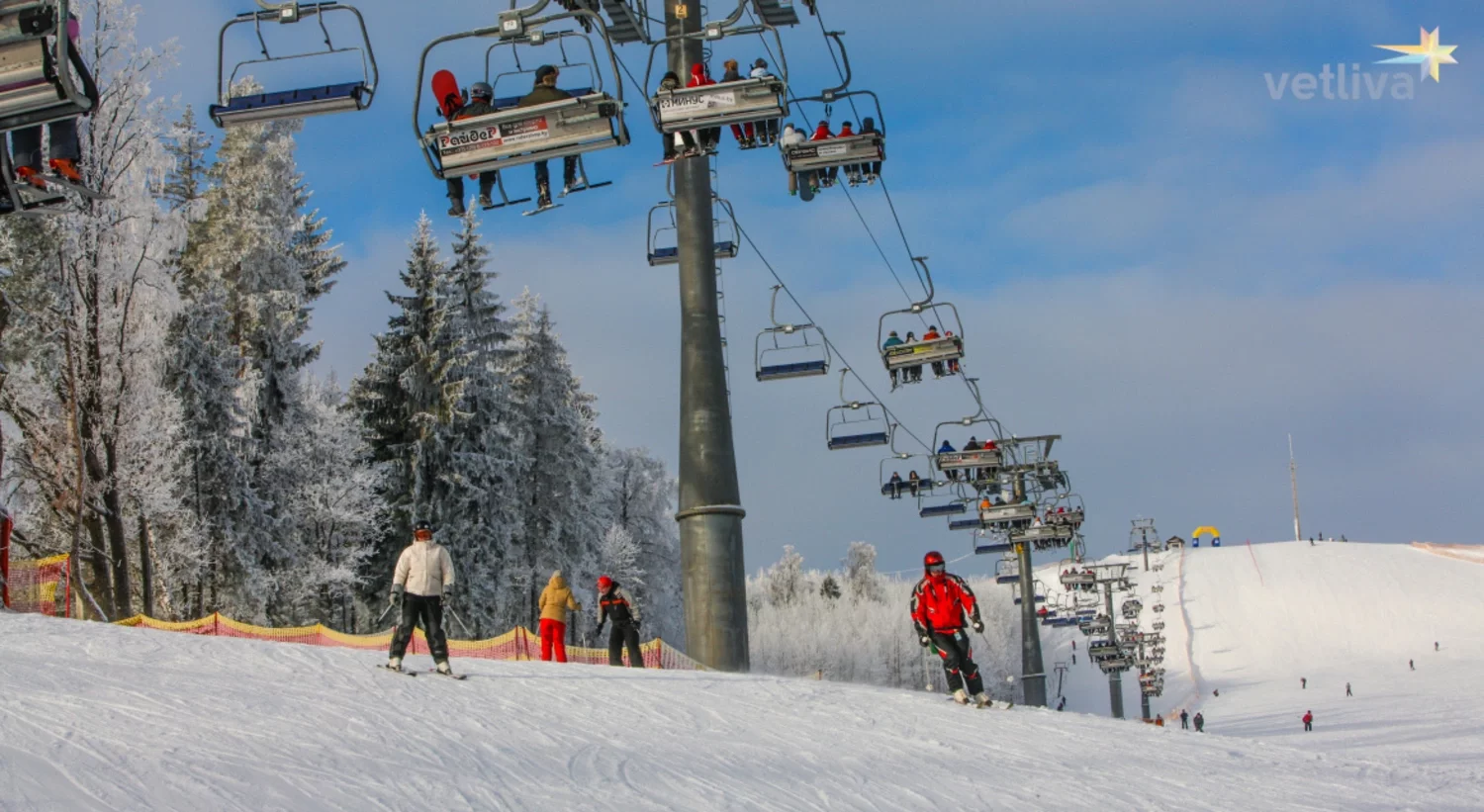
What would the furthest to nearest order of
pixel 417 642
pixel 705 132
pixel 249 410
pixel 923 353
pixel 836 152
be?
pixel 249 410
pixel 923 353
pixel 417 642
pixel 836 152
pixel 705 132

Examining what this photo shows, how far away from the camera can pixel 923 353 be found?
25.8 metres

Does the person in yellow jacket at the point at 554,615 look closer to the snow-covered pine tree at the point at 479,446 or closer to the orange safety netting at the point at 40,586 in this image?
the orange safety netting at the point at 40,586

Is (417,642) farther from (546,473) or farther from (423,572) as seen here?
(546,473)

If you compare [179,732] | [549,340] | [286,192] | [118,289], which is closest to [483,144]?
[179,732]

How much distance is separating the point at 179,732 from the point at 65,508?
2045 centimetres

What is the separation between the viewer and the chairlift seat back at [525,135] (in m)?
12.0

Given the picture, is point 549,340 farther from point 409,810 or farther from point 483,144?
point 409,810

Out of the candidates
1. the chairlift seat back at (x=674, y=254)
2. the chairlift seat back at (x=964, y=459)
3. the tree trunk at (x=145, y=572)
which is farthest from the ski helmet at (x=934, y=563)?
the tree trunk at (x=145, y=572)

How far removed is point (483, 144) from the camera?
12.4m

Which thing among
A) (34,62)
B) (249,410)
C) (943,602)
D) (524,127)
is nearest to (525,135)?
(524,127)

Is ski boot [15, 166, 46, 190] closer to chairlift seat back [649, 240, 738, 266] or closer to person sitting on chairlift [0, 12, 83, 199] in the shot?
person sitting on chairlift [0, 12, 83, 199]

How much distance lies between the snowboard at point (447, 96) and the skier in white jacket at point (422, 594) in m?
3.82

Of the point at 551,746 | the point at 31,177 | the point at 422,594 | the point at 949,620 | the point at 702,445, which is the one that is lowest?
the point at 551,746

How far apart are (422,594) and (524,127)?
453 cm
